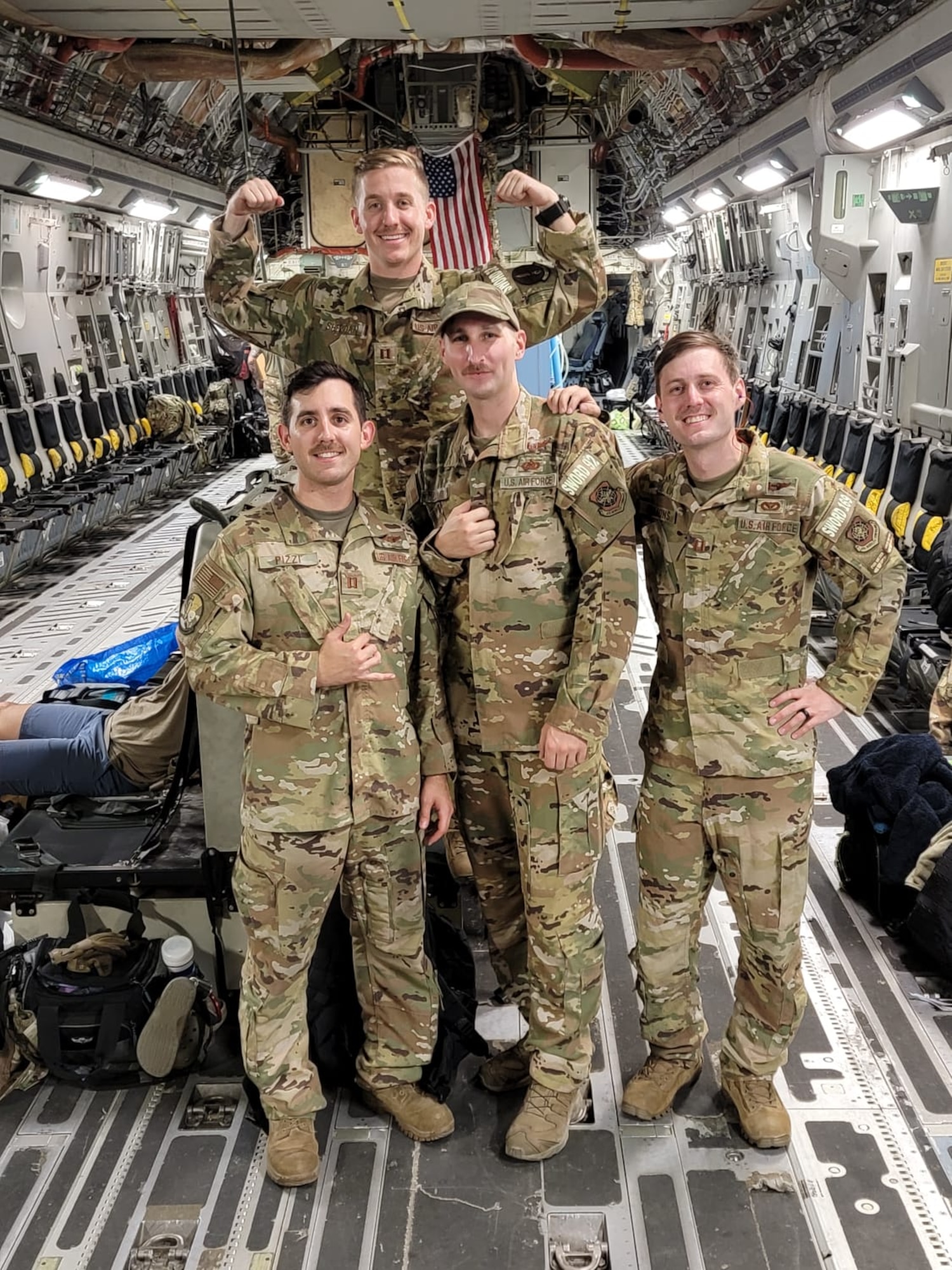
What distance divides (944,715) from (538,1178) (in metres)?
2.85

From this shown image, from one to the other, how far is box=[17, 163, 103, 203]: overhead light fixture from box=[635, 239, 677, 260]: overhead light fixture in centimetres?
934

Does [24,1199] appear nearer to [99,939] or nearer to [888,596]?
[99,939]

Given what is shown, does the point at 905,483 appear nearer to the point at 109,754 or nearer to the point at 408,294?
the point at 408,294

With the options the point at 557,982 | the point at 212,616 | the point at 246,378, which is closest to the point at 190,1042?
the point at 557,982

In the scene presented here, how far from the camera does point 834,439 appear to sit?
793 centimetres

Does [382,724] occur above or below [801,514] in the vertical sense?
below

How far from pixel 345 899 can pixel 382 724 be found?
558mm

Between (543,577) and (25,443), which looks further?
(25,443)

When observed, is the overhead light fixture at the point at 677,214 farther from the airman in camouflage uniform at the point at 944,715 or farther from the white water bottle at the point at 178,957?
the white water bottle at the point at 178,957

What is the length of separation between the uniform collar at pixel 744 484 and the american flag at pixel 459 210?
680cm

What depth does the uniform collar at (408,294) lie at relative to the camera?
3.09 metres

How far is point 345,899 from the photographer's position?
283 centimetres

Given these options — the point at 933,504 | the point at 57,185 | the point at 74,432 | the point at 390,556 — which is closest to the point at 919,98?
the point at 933,504

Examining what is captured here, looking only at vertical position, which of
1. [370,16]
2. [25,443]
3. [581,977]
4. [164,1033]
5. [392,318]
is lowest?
[164,1033]
